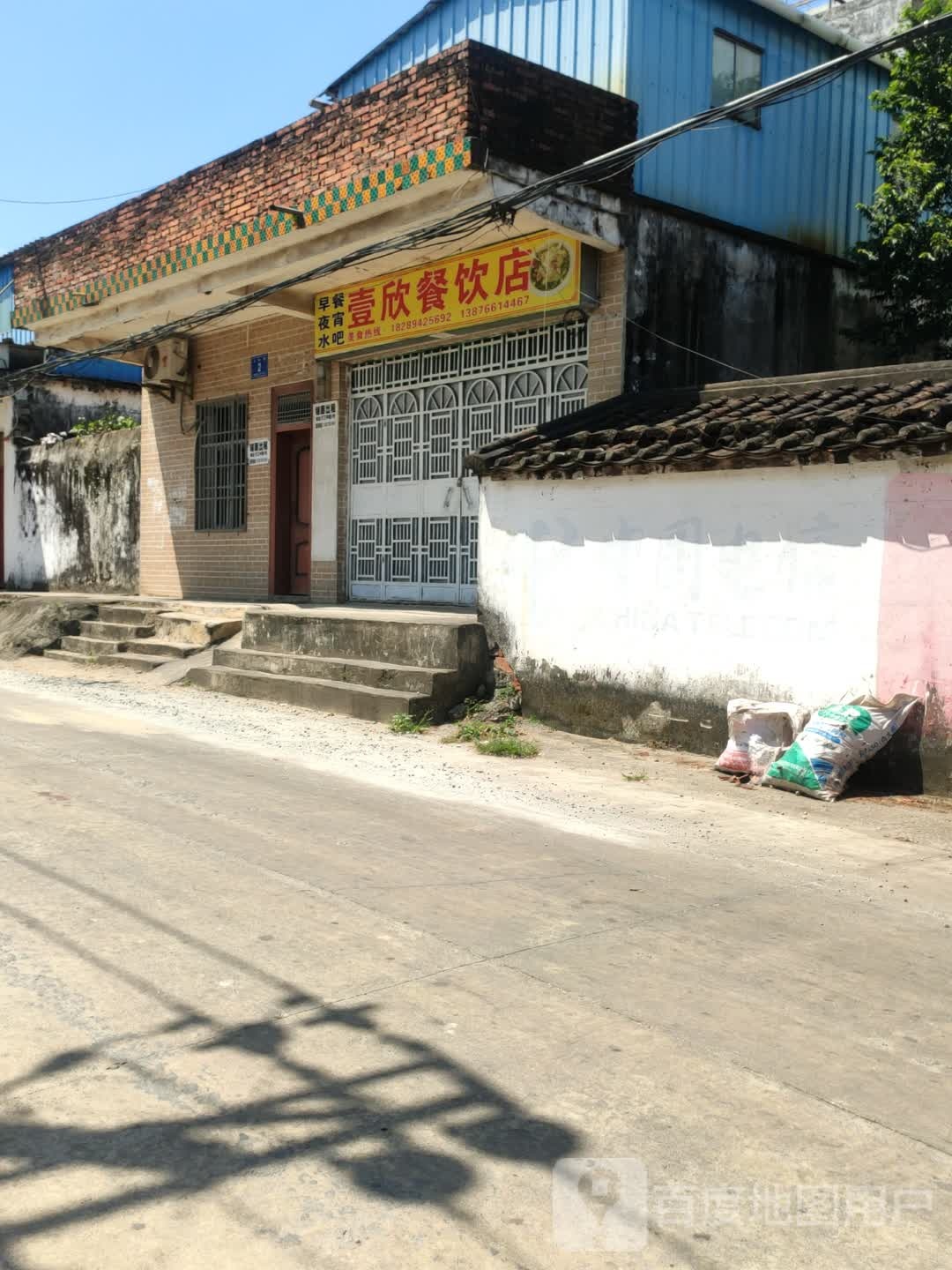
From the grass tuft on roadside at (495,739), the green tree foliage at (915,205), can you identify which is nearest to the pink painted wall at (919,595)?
the grass tuft on roadside at (495,739)

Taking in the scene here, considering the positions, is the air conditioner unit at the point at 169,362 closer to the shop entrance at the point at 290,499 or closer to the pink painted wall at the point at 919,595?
the shop entrance at the point at 290,499

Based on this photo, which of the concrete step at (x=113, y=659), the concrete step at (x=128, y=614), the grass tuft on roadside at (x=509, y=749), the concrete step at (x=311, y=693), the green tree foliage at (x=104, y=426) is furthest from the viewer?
the green tree foliage at (x=104, y=426)

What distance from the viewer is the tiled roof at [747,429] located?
7.55m

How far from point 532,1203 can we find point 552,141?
1045 cm

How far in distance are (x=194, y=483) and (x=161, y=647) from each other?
4.35 meters

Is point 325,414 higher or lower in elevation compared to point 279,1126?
higher

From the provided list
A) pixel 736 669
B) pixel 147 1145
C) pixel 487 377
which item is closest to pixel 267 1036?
pixel 147 1145

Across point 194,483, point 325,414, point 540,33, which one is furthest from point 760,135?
point 194,483

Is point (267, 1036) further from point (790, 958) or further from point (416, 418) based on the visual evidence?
point (416, 418)

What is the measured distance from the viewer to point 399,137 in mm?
11375

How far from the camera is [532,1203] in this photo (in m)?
2.55

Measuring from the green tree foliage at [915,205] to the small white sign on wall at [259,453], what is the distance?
26.2 ft

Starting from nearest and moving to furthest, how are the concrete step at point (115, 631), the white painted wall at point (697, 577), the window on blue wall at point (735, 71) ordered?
the white painted wall at point (697, 577) → the window on blue wall at point (735, 71) → the concrete step at point (115, 631)

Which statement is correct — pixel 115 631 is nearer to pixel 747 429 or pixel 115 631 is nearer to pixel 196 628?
pixel 196 628
